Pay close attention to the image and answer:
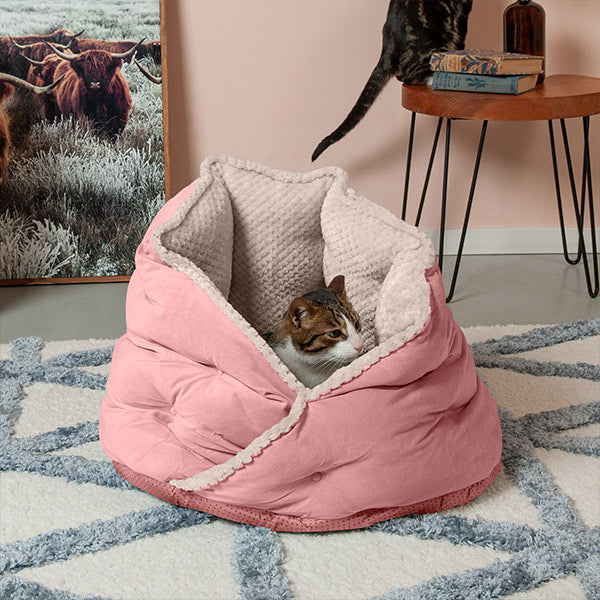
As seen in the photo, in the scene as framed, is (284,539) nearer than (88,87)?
Yes

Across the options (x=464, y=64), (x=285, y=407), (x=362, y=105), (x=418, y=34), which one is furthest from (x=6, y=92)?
(x=285, y=407)

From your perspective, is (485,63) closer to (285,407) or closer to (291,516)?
(285,407)

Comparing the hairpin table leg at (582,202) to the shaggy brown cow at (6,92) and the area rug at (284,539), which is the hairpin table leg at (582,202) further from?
the shaggy brown cow at (6,92)

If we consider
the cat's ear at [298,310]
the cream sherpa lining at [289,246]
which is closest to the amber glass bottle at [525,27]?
the cream sherpa lining at [289,246]

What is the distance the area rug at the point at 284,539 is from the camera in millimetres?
1255

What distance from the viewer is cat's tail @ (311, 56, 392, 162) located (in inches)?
95.2

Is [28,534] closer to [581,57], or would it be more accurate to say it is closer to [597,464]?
[597,464]

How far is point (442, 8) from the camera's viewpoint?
91.7 inches

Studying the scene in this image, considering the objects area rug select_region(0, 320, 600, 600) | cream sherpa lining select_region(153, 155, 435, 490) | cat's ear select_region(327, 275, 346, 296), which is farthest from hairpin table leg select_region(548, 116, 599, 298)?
cat's ear select_region(327, 275, 346, 296)

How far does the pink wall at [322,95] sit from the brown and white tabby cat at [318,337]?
1189mm

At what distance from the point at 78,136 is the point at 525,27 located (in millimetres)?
1400

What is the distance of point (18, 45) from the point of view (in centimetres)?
240

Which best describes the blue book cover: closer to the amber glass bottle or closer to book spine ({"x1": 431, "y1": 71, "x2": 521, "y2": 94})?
book spine ({"x1": 431, "y1": 71, "x2": 521, "y2": 94})

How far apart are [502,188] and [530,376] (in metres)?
1.01
